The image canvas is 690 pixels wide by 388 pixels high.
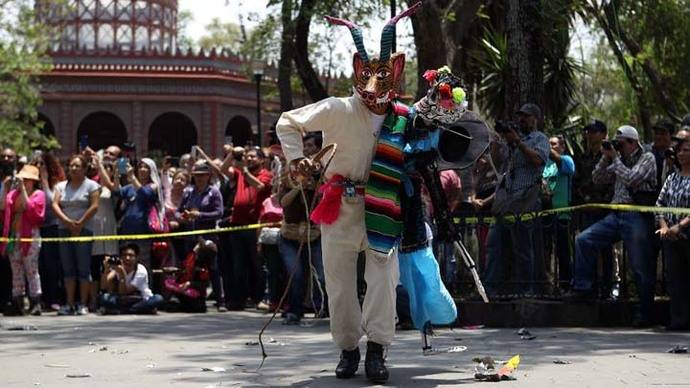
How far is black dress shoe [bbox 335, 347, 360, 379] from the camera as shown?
830 cm

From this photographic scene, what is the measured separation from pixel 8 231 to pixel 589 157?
6799mm

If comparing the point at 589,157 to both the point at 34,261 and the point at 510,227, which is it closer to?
the point at 510,227

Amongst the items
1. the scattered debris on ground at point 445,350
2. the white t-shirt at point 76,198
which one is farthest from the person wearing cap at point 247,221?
the scattered debris on ground at point 445,350

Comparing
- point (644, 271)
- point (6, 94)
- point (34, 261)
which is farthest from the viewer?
point (6, 94)

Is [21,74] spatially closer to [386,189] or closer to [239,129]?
[239,129]

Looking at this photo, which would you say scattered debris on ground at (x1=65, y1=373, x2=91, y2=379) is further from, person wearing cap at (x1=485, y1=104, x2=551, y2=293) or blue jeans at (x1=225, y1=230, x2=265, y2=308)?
blue jeans at (x1=225, y1=230, x2=265, y2=308)

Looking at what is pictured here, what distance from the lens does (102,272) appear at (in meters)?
15.6

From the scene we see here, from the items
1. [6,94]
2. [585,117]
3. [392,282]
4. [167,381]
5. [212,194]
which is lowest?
[167,381]

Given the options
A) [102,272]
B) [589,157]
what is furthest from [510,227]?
[102,272]

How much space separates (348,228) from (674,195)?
176 inches

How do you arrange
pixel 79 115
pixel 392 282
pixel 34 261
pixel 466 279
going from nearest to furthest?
pixel 392 282, pixel 466 279, pixel 34 261, pixel 79 115

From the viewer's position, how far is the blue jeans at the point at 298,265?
13.3 metres

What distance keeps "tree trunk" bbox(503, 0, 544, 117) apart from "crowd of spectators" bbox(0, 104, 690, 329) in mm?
740

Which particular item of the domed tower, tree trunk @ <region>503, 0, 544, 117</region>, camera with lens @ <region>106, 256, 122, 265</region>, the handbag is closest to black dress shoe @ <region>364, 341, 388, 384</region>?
tree trunk @ <region>503, 0, 544, 117</region>
